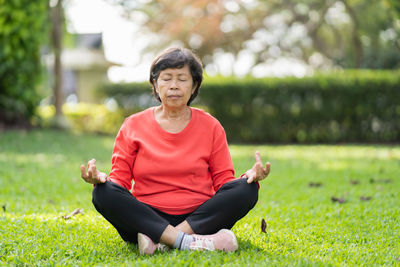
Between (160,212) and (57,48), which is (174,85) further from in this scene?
(57,48)

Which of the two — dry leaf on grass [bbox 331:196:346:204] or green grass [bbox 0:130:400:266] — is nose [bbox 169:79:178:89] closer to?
green grass [bbox 0:130:400:266]

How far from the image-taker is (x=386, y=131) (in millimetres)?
11172

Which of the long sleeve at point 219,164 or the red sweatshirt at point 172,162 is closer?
the red sweatshirt at point 172,162

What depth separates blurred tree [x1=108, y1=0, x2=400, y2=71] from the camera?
1983cm

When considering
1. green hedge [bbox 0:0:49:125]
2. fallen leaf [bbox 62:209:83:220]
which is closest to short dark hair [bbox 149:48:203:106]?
fallen leaf [bbox 62:209:83:220]

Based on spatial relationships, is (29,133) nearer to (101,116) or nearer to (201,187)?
(101,116)

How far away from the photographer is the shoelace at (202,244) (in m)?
2.69

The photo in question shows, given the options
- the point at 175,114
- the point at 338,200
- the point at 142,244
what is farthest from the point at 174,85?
the point at 338,200

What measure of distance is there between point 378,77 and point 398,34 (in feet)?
37.6

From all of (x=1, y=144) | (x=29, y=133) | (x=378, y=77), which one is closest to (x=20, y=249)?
(x=1, y=144)

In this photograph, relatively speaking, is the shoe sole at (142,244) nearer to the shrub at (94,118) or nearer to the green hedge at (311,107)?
the green hedge at (311,107)

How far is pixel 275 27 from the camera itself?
22.9 metres

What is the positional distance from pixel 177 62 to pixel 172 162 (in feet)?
2.15

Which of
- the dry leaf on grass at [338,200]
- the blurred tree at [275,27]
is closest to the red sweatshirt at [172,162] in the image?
the dry leaf on grass at [338,200]
